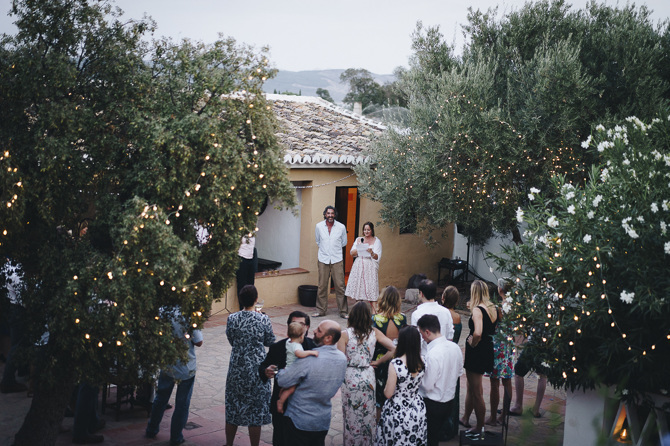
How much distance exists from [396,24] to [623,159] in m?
47.3

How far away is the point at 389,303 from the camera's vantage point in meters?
6.67

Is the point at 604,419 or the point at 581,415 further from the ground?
the point at 604,419

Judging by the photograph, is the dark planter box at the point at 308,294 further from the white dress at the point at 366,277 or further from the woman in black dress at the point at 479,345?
the woman in black dress at the point at 479,345

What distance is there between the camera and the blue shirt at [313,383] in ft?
17.7

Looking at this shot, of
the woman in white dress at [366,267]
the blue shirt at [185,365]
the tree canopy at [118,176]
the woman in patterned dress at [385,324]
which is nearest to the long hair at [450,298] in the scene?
the woman in patterned dress at [385,324]

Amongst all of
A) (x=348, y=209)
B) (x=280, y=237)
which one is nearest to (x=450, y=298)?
(x=280, y=237)

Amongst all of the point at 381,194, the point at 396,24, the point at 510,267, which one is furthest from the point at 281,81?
the point at 510,267

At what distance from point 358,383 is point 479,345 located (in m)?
1.80

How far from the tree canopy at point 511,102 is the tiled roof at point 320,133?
1289 millimetres

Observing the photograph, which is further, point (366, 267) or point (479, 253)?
point (479, 253)

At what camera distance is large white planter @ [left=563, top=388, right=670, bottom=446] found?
579cm

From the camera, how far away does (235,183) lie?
522 centimetres

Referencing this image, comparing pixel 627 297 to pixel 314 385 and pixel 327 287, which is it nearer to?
pixel 314 385

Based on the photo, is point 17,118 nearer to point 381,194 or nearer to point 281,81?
point 381,194
